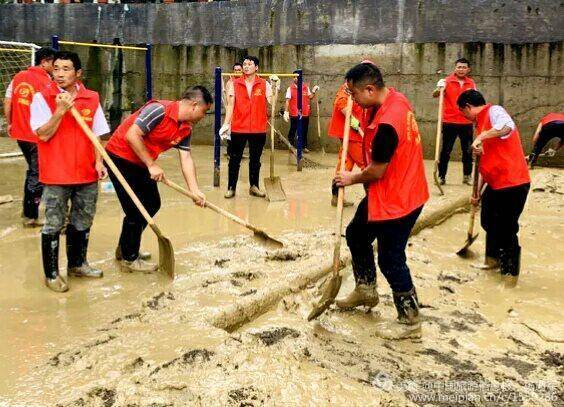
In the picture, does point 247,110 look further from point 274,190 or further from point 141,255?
point 141,255

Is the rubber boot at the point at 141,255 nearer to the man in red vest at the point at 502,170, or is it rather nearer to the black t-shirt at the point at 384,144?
the black t-shirt at the point at 384,144

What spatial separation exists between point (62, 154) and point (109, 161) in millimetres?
315

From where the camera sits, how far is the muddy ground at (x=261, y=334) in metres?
2.60

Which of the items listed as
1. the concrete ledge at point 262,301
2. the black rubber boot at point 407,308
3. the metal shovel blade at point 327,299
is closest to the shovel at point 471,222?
the concrete ledge at point 262,301

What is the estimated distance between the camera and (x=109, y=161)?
3959 mm

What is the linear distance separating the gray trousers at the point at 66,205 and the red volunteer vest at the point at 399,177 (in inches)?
81.2

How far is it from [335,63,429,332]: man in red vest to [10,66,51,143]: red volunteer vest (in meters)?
3.48

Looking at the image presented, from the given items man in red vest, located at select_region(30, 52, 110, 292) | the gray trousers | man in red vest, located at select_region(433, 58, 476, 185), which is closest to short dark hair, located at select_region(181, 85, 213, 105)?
man in red vest, located at select_region(30, 52, 110, 292)

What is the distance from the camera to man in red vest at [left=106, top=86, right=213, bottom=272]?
4.12 metres

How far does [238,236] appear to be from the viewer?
5.32 m

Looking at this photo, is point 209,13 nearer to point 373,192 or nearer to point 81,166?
point 81,166

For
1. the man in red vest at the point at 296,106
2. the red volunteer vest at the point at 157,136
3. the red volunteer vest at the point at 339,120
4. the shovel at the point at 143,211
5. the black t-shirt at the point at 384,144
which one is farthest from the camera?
the man in red vest at the point at 296,106

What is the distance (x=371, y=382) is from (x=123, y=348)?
4.28 ft

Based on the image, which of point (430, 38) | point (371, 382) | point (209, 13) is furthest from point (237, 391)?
point (209, 13)
